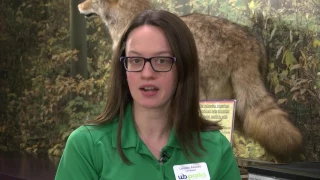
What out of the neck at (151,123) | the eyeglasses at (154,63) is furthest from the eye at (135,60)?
the neck at (151,123)

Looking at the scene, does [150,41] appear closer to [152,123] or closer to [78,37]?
[152,123]

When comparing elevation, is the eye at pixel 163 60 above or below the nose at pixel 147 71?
above

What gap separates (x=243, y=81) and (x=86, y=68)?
5.69ft

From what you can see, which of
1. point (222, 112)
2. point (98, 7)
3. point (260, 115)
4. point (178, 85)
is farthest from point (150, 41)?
point (98, 7)

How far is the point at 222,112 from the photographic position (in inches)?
93.6

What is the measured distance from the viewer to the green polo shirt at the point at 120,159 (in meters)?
1.24

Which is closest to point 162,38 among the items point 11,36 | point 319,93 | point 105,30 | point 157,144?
point 157,144

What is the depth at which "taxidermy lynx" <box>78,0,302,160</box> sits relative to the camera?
2354 mm

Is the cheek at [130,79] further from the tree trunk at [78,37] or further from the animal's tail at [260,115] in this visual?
the tree trunk at [78,37]

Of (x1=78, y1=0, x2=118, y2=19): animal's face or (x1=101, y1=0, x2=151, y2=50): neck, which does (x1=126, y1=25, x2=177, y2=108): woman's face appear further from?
(x1=78, y1=0, x2=118, y2=19): animal's face

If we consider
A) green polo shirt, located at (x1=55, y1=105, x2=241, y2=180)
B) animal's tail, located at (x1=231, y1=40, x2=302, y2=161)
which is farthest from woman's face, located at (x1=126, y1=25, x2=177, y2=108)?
animal's tail, located at (x1=231, y1=40, x2=302, y2=161)

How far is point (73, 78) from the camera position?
4039 millimetres

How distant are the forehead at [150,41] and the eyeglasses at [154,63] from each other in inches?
0.7

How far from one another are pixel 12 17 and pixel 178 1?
6.80 feet
